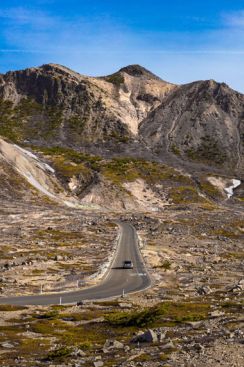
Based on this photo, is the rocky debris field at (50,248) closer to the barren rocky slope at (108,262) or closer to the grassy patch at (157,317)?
the barren rocky slope at (108,262)

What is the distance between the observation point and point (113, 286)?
60406 mm

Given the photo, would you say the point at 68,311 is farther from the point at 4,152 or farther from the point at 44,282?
the point at 4,152

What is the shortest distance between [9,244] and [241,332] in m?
77.2

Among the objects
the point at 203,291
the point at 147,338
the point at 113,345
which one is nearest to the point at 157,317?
the point at 147,338

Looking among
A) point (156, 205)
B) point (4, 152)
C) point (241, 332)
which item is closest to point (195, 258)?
point (241, 332)

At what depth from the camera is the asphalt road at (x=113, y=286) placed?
50375 mm

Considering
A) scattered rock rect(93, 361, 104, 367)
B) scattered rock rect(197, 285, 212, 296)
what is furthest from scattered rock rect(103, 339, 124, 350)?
scattered rock rect(197, 285, 212, 296)

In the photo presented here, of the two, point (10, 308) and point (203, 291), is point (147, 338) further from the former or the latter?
point (203, 291)

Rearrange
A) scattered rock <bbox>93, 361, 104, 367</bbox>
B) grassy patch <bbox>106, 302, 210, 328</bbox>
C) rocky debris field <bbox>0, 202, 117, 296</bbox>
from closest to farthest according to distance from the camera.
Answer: scattered rock <bbox>93, 361, 104, 367</bbox>
grassy patch <bbox>106, 302, 210, 328</bbox>
rocky debris field <bbox>0, 202, 117, 296</bbox>

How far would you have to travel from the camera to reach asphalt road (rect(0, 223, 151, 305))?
165ft

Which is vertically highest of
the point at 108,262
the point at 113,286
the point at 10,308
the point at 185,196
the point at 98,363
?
the point at 185,196

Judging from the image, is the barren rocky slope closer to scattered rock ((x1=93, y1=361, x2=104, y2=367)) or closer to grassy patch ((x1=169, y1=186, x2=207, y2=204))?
scattered rock ((x1=93, y1=361, x2=104, y2=367))

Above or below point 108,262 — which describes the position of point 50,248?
below

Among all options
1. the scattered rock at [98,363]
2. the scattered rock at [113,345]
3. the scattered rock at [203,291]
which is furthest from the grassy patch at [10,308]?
the scattered rock at [98,363]
